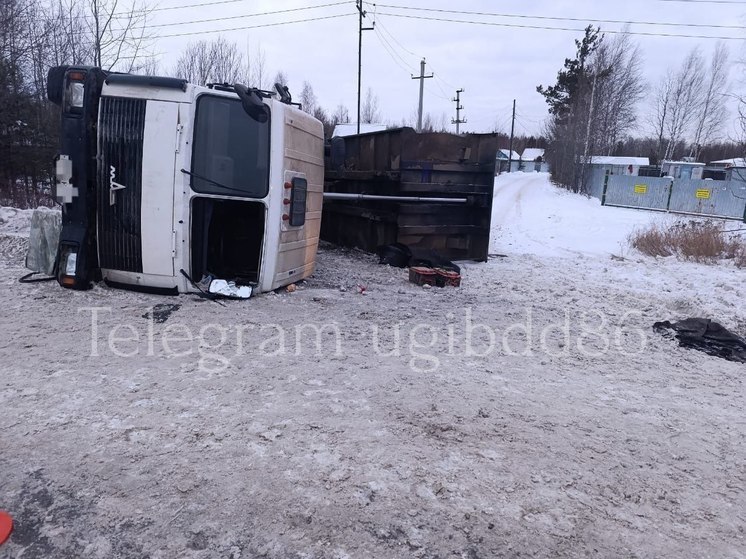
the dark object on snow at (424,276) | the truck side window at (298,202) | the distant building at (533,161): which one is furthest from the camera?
the distant building at (533,161)

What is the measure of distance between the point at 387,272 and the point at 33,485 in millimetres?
6053

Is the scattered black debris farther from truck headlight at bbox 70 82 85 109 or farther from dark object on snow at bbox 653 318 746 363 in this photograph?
dark object on snow at bbox 653 318 746 363

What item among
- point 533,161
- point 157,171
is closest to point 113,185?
point 157,171

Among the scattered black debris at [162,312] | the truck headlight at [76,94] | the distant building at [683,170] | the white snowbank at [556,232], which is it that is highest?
the distant building at [683,170]

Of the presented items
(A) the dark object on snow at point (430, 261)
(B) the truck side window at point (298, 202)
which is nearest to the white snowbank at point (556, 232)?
(A) the dark object on snow at point (430, 261)

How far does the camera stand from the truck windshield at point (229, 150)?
527cm

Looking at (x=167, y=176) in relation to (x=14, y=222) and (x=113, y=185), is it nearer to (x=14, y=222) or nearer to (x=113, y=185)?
(x=113, y=185)

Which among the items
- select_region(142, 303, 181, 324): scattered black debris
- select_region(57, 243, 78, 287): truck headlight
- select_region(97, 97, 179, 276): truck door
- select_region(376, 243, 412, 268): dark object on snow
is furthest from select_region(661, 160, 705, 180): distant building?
select_region(57, 243, 78, 287): truck headlight

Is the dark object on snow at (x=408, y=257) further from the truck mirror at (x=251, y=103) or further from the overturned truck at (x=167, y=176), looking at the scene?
the truck mirror at (x=251, y=103)

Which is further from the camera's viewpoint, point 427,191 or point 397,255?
point 427,191

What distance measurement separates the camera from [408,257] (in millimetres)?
8359

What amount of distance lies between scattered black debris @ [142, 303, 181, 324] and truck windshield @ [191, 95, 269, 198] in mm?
1255

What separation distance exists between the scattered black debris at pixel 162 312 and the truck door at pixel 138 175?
1.48 feet

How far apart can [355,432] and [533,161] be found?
108 m
